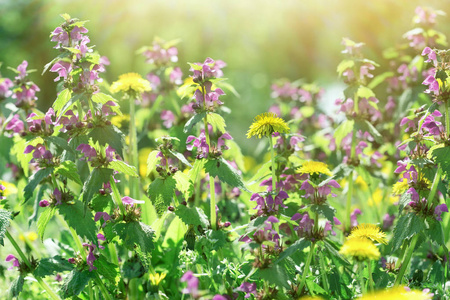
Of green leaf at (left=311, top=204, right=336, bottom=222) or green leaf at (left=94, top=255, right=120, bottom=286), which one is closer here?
green leaf at (left=311, top=204, right=336, bottom=222)

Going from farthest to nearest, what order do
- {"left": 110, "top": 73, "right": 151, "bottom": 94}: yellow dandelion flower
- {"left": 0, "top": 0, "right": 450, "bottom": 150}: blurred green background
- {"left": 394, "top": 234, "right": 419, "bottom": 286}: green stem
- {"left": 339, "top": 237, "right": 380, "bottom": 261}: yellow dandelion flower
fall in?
1. {"left": 0, "top": 0, "right": 450, "bottom": 150}: blurred green background
2. {"left": 110, "top": 73, "right": 151, "bottom": 94}: yellow dandelion flower
3. {"left": 394, "top": 234, "right": 419, "bottom": 286}: green stem
4. {"left": 339, "top": 237, "right": 380, "bottom": 261}: yellow dandelion flower

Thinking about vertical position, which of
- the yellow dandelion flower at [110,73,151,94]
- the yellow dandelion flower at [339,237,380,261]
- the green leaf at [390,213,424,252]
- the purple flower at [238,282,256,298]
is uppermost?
the yellow dandelion flower at [110,73,151,94]

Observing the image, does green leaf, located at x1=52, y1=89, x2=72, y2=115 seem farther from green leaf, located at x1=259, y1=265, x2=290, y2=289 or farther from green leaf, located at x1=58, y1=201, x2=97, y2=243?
green leaf, located at x1=259, y1=265, x2=290, y2=289

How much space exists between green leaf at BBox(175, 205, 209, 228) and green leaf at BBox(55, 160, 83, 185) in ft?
1.69

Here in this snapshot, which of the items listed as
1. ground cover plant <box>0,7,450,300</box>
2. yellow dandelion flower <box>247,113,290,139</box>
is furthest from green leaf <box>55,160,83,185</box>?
yellow dandelion flower <box>247,113,290,139</box>

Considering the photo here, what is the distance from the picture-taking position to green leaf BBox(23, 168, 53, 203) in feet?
7.39

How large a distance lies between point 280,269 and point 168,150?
81 centimetres

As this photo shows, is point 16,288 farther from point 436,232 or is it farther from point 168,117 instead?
point 436,232

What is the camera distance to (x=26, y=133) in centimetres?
294

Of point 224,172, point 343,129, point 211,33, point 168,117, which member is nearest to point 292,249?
point 224,172

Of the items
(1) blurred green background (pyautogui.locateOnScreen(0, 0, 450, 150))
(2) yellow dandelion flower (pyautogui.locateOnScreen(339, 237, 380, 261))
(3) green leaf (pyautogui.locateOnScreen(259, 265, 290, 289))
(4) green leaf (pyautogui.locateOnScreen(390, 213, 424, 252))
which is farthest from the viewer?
(1) blurred green background (pyautogui.locateOnScreen(0, 0, 450, 150))

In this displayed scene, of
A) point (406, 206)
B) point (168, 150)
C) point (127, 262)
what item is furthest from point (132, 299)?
point (406, 206)

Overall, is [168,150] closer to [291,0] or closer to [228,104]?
[291,0]

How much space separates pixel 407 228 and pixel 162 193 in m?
1.21
